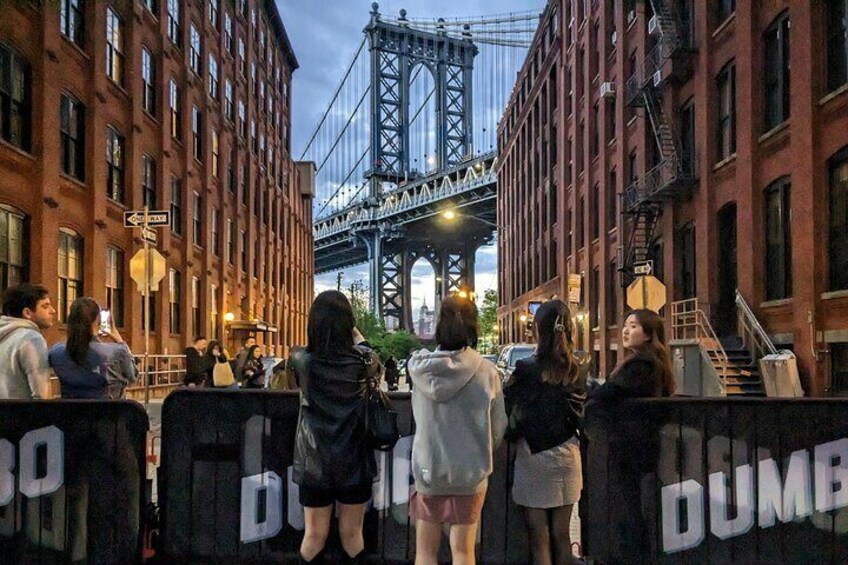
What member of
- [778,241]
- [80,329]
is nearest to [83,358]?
[80,329]

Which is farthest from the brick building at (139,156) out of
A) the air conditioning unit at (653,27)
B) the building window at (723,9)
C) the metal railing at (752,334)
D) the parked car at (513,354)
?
the building window at (723,9)

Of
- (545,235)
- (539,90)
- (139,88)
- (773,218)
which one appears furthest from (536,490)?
(539,90)

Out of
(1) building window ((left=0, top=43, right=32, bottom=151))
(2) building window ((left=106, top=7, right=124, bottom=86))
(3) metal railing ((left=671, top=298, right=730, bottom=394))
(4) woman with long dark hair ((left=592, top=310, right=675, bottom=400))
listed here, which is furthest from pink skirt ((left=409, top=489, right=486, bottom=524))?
(2) building window ((left=106, top=7, right=124, bottom=86))

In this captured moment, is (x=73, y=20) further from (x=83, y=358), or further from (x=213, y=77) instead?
(x=83, y=358)

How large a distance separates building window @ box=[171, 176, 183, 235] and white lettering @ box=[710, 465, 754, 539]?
2603 cm

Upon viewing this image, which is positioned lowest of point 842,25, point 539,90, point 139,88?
point 842,25

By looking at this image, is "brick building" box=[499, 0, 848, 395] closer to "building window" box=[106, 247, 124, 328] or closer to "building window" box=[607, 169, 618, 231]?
"building window" box=[607, 169, 618, 231]

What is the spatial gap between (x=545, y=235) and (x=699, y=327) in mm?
24545

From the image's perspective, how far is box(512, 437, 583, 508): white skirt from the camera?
160 inches

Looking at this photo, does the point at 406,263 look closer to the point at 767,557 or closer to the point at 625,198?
the point at 625,198

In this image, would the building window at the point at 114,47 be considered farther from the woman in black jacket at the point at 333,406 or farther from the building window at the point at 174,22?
the woman in black jacket at the point at 333,406

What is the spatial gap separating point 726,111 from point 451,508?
18.9m

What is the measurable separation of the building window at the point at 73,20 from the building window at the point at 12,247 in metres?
5.47

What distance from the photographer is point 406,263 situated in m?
94.0
